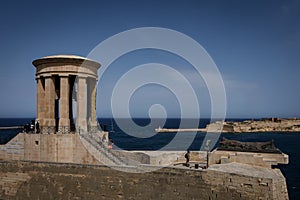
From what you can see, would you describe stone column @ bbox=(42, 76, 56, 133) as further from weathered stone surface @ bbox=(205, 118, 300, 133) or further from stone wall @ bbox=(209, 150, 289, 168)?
weathered stone surface @ bbox=(205, 118, 300, 133)

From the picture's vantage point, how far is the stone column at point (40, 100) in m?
15.7

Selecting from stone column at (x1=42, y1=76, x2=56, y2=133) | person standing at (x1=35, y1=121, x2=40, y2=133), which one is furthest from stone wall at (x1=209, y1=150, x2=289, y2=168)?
person standing at (x1=35, y1=121, x2=40, y2=133)

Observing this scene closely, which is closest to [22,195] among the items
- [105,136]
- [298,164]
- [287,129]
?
[105,136]

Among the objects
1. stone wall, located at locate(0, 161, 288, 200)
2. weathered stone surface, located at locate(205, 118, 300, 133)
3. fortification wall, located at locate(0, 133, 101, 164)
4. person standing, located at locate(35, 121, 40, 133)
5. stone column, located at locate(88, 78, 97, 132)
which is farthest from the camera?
weathered stone surface, located at locate(205, 118, 300, 133)

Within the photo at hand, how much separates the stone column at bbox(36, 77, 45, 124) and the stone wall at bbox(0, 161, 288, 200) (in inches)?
112

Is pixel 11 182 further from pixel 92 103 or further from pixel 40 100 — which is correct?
pixel 92 103

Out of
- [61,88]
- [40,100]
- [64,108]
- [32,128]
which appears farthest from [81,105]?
[32,128]

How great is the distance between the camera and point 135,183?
11.9 metres

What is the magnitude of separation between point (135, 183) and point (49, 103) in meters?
7.13

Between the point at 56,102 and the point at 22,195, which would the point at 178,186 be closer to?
the point at 22,195

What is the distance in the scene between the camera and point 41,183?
44.8 feet

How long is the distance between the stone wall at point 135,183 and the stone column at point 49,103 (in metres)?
2.54

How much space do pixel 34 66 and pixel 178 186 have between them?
10943 millimetres

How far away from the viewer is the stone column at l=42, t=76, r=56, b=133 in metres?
15.5
